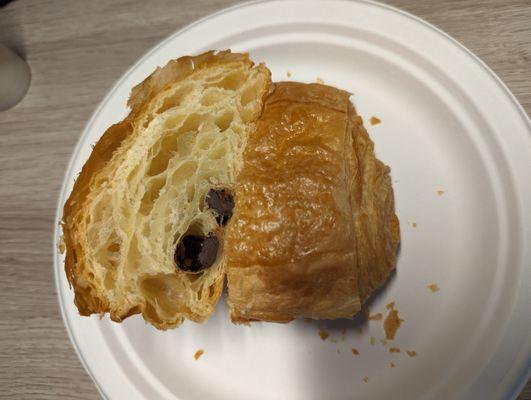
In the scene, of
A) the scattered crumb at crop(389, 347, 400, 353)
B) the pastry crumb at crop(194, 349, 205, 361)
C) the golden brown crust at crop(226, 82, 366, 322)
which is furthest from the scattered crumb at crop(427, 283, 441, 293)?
the pastry crumb at crop(194, 349, 205, 361)

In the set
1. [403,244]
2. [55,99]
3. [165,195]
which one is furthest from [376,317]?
[55,99]

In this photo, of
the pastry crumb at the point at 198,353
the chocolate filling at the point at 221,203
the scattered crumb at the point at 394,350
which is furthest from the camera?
the pastry crumb at the point at 198,353

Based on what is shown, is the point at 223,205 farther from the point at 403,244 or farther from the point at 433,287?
the point at 433,287

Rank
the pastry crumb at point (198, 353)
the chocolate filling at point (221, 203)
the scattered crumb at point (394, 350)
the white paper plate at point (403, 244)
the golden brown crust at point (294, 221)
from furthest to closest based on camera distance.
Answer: the pastry crumb at point (198, 353)
the scattered crumb at point (394, 350)
the white paper plate at point (403, 244)
the chocolate filling at point (221, 203)
the golden brown crust at point (294, 221)

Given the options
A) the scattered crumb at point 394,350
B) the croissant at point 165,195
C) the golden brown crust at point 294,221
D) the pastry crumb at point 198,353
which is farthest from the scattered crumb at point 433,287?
the pastry crumb at point 198,353

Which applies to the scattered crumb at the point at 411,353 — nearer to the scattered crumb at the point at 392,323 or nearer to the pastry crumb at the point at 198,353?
the scattered crumb at the point at 392,323
